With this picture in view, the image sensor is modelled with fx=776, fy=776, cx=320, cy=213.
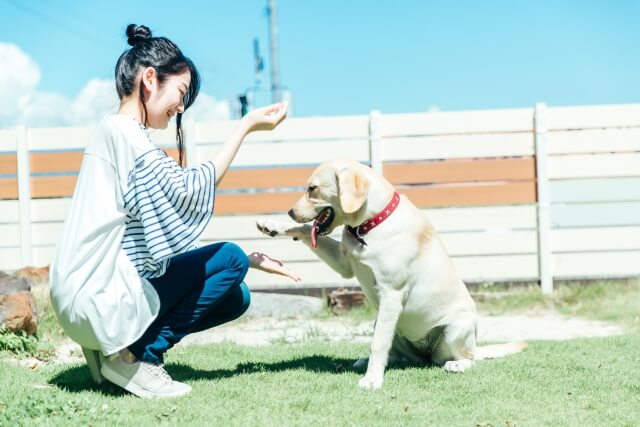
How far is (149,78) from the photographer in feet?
11.7

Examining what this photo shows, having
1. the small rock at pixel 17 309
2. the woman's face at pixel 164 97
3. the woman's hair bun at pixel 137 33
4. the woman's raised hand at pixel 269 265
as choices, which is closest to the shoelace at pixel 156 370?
the woman's raised hand at pixel 269 265

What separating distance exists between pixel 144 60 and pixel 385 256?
5.02 ft

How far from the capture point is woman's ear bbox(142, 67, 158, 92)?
3.54 metres

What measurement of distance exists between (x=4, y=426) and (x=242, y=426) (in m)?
0.95

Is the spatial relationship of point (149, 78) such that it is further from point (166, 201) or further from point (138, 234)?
point (138, 234)

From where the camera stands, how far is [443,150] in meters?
8.58

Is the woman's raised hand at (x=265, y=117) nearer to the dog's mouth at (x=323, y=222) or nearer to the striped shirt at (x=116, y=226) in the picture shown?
the striped shirt at (x=116, y=226)

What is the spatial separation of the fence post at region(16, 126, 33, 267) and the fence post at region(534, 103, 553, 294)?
18.9 ft

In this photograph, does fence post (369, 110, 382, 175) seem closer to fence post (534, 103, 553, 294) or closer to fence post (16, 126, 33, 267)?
fence post (534, 103, 553, 294)

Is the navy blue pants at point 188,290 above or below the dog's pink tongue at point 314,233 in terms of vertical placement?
below

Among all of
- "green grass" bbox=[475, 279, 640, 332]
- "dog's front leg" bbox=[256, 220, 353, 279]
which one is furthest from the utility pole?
"dog's front leg" bbox=[256, 220, 353, 279]

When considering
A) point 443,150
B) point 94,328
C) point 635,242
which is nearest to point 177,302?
point 94,328

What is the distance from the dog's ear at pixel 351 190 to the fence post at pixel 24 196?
6069mm

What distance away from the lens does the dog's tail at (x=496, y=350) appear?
461 centimetres
